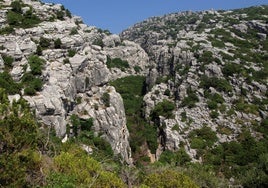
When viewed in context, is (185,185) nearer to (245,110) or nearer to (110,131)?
(110,131)

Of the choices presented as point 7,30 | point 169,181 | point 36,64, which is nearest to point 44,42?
point 7,30

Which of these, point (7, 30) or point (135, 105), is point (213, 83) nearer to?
point (135, 105)

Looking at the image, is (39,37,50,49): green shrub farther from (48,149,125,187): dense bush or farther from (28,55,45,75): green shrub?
(48,149,125,187): dense bush

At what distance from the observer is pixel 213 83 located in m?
69.6

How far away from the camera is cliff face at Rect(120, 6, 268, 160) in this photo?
63188mm

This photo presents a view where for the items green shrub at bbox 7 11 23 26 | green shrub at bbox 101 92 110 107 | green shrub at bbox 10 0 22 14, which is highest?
green shrub at bbox 10 0 22 14

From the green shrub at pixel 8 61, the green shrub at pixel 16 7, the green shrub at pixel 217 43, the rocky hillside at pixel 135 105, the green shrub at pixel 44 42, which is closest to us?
the rocky hillside at pixel 135 105

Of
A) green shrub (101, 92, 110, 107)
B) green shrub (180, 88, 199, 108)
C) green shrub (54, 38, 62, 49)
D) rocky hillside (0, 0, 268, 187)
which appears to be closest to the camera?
rocky hillside (0, 0, 268, 187)

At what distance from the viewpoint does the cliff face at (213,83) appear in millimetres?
63188

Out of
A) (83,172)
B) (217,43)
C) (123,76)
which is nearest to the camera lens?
(83,172)

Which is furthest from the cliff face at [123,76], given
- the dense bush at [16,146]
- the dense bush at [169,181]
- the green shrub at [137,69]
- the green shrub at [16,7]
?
the dense bush at [16,146]

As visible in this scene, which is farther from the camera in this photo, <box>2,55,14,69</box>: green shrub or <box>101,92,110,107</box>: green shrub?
<box>101,92,110,107</box>: green shrub

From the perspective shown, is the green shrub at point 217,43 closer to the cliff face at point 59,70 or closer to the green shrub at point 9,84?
the cliff face at point 59,70

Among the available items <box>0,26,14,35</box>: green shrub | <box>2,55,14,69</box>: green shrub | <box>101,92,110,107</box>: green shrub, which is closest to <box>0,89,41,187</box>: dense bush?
<box>2,55,14,69</box>: green shrub
